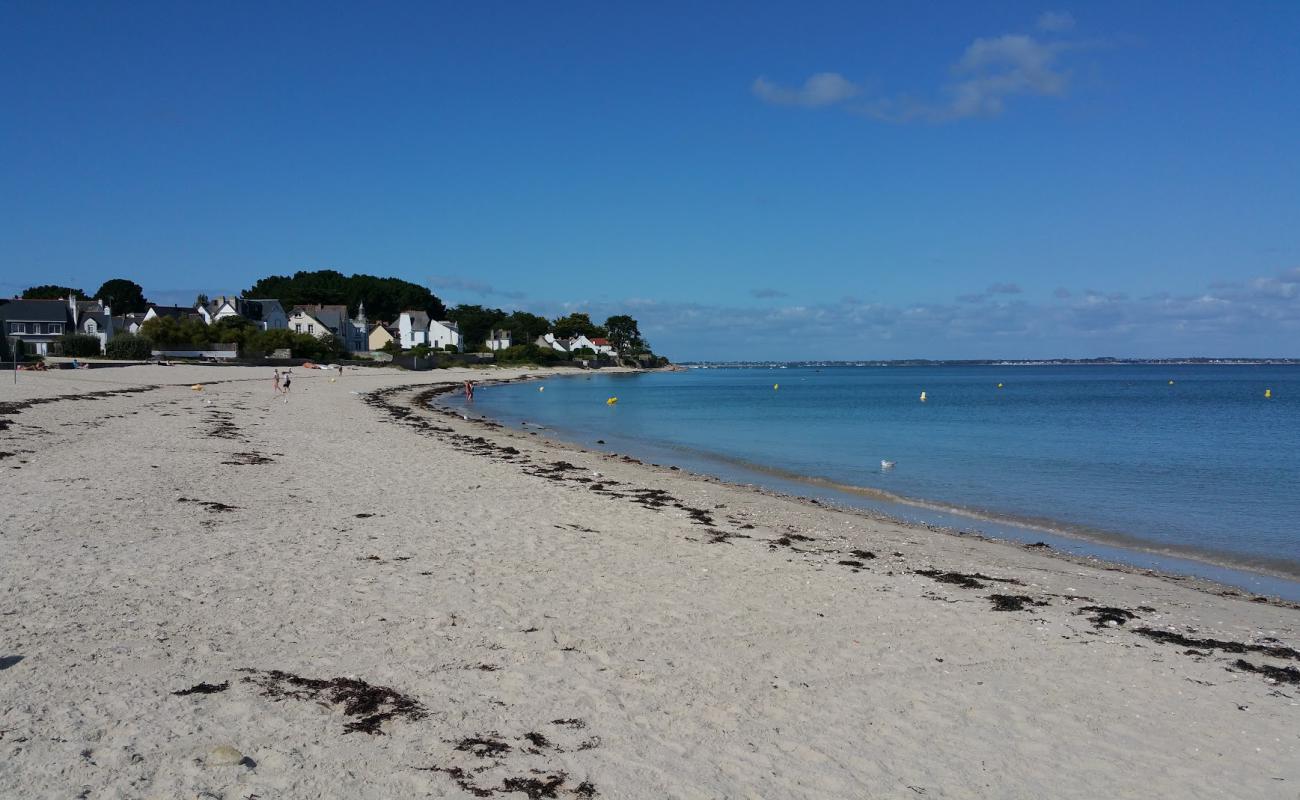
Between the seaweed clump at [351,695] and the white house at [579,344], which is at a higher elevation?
the white house at [579,344]

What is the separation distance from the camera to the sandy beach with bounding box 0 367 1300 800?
4520mm

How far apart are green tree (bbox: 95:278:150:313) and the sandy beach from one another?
407 ft

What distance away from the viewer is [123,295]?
11956 centimetres

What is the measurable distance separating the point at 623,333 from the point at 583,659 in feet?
521

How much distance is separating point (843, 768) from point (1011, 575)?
19.9 ft

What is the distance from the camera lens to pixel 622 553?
984 centimetres

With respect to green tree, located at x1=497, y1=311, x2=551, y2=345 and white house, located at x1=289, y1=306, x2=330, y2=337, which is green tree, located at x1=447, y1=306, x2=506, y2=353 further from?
white house, located at x1=289, y1=306, x2=330, y2=337

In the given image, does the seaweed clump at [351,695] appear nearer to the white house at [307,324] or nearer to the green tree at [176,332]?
the green tree at [176,332]

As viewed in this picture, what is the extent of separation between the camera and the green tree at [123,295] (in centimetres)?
11706

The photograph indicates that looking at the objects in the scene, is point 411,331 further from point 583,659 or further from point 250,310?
point 583,659

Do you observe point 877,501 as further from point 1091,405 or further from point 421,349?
point 421,349

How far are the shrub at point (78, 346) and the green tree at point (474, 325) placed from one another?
71.1 meters

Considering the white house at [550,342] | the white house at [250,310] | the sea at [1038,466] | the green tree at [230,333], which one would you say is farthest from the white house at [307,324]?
Answer: the sea at [1038,466]

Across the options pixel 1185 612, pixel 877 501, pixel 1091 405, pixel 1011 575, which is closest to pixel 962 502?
pixel 877 501
